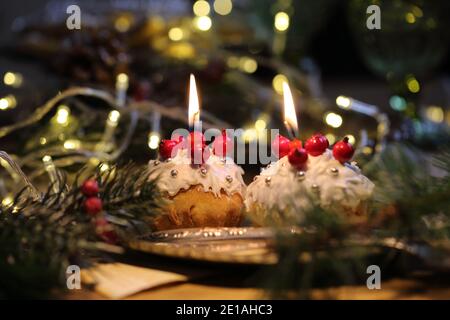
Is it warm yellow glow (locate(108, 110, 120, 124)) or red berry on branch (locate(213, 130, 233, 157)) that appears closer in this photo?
red berry on branch (locate(213, 130, 233, 157))

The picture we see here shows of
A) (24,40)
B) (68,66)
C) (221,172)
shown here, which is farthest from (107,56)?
(221,172)

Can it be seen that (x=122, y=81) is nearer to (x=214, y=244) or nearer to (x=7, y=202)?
(x=7, y=202)

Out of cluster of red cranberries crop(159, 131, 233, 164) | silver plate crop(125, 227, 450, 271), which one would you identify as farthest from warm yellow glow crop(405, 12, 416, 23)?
silver plate crop(125, 227, 450, 271)

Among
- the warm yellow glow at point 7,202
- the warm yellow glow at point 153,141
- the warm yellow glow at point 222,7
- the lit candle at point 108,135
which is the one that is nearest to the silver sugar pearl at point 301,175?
the warm yellow glow at point 7,202

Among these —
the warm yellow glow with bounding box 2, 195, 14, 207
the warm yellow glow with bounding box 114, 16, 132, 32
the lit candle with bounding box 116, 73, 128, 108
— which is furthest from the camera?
the warm yellow glow with bounding box 114, 16, 132, 32

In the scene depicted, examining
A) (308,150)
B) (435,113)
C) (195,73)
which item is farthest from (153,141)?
(435,113)

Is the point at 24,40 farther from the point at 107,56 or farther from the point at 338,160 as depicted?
the point at 338,160

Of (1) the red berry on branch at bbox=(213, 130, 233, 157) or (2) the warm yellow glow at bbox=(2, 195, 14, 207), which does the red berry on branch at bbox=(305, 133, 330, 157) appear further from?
(2) the warm yellow glow at bbox=(2, 195, 14, 207)
